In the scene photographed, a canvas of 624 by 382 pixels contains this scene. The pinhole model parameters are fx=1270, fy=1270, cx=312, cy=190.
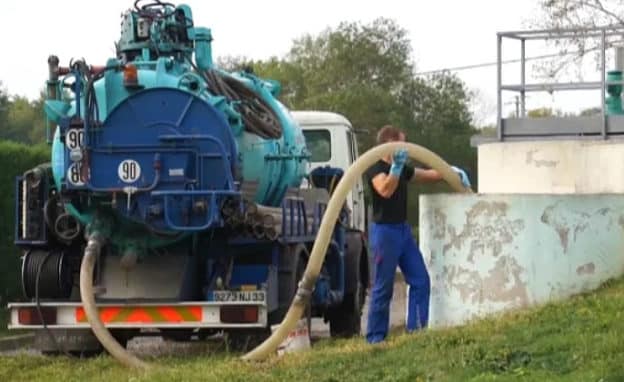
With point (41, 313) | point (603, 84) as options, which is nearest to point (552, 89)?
point (603, 84)

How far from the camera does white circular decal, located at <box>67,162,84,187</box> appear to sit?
1131 centimetres

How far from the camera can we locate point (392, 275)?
35.8 feet

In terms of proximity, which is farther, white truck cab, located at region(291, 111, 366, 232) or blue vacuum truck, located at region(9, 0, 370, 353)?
white truck cab, located at region(291, 111, 366, 232)

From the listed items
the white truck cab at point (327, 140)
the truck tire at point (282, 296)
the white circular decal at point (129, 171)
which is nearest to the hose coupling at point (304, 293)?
the truck tire at point (282, 296)

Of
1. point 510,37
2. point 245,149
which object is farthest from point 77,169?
point 510,37

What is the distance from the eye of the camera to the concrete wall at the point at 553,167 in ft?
50.9

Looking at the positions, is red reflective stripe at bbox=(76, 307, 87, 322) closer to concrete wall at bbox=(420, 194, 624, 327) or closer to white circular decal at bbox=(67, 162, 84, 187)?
white circular decal at bbox=(67, 162, 84, 187)

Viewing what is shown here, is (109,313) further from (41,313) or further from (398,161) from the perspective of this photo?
(398,161)

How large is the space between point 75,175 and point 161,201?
0.83 meters

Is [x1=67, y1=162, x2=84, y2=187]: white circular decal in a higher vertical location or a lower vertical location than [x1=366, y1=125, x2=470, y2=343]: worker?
higher

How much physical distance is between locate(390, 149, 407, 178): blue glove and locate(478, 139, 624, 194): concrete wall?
5.09 m

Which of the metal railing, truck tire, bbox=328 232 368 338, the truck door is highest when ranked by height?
the metal railing

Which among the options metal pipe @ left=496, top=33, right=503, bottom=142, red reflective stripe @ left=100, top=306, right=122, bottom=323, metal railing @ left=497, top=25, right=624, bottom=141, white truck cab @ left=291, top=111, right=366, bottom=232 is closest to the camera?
red reflective stripe @ left=100, top=306, right=122, bottom=323

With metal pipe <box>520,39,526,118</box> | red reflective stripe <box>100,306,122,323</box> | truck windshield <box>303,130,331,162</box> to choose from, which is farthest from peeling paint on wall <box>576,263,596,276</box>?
metal pipe <box>520,39,526,118</box>
